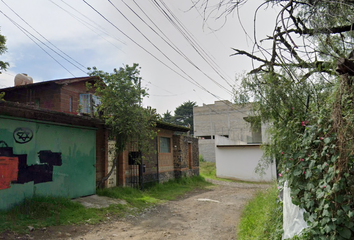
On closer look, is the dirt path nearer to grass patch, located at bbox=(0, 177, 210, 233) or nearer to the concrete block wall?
grass patch, located at bbox=(0, 177, 210, 233)

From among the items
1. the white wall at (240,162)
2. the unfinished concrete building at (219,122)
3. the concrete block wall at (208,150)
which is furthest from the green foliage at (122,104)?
the unfinished concrete building at (219,122)

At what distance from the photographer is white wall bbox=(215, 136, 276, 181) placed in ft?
64.0

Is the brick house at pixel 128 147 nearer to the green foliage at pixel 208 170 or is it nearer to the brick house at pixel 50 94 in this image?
the brick house at pixel 50 94

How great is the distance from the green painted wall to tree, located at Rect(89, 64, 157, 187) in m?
0.85

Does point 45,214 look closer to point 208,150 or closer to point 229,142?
point 229,142

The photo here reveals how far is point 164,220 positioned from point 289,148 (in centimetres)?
454

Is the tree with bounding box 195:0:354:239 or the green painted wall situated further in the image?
the green painted wall

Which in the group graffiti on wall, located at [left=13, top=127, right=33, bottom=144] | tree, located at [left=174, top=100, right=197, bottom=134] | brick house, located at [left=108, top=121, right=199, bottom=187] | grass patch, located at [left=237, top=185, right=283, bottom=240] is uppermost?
tree, located at [left=174, top=100, right=197, bottom=134]

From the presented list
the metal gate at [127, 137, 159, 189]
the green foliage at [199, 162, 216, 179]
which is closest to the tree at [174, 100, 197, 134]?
the green foliage at [199, 162, 216, 179]

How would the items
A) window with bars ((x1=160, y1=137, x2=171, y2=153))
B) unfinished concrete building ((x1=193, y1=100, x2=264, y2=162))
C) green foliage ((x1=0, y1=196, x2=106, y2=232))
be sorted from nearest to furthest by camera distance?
1. green foliage ((x1=0, y1=196, x2=106, y2=232))
2. window with bars ((x1=160, y1=137, x2=171, y2=153))
3. unfinished concrete building ((x1=193, y1=100, x2=264, y2=162))

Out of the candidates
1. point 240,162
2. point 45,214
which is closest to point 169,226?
point 45,214

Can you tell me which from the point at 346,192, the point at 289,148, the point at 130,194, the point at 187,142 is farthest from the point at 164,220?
the point at 187,142

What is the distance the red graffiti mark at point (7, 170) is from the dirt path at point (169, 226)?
1.64 metres

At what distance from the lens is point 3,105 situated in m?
5.84
